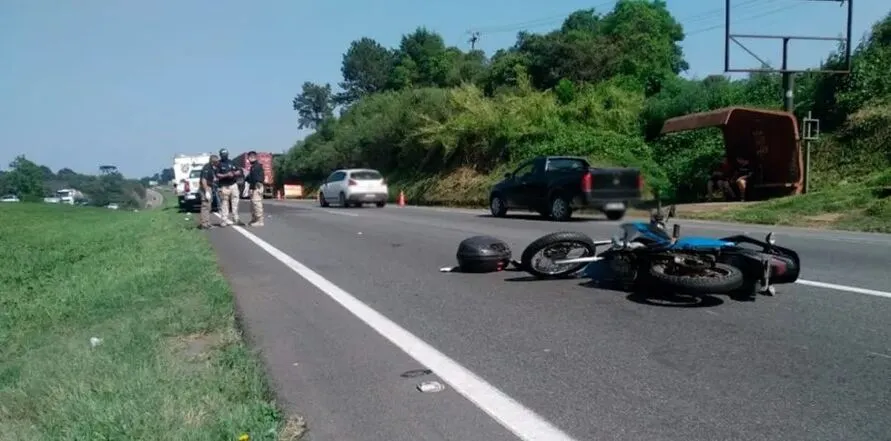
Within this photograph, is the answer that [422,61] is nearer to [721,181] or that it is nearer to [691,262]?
[721,181]

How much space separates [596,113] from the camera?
32406 mm

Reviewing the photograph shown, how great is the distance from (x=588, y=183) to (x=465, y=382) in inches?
606

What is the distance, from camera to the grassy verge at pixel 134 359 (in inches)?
183

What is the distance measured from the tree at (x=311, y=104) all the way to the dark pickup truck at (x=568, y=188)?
102424mm

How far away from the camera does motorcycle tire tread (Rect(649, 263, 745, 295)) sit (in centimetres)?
734

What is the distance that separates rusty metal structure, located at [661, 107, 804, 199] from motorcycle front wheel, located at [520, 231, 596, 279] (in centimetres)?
1384

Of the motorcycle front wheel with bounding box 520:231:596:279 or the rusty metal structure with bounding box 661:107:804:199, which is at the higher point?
the rusty metal structure with bounding box 661:107:804:199

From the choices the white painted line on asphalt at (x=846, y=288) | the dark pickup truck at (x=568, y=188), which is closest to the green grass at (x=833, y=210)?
the dark pickup truck at (x=568, y=188)

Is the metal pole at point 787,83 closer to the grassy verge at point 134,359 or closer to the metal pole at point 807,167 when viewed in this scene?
the metal pole at point 807,167

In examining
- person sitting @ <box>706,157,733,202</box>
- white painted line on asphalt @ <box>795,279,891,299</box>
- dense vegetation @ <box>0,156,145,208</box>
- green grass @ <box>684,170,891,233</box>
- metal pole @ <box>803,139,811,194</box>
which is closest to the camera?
white painted line on asphalt @ <box>795,279,891,299</box>

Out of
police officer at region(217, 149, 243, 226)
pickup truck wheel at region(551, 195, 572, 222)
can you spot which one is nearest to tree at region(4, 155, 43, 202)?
Result: police officer at region(217, 149, 243, 226)

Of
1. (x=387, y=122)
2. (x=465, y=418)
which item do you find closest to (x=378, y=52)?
(x=387, y=122)

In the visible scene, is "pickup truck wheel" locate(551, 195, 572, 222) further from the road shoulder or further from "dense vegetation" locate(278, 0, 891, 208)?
the road shoulder

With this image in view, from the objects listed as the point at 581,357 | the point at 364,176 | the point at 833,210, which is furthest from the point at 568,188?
the point at 581,357
